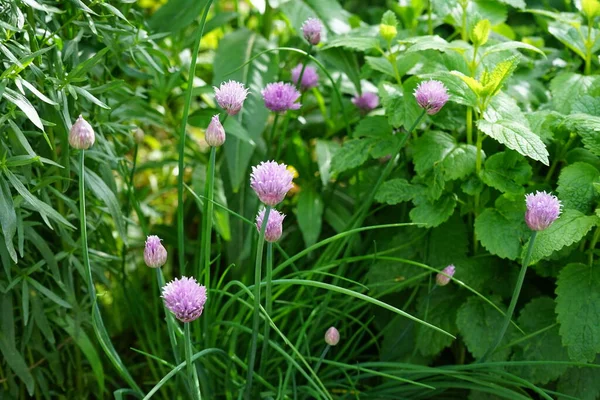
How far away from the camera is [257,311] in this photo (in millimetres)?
985

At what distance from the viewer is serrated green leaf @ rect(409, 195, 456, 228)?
3.87 ft

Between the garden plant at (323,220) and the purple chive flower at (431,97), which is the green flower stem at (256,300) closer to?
the garden plant at (323,220)

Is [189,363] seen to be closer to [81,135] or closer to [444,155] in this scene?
[81,135]

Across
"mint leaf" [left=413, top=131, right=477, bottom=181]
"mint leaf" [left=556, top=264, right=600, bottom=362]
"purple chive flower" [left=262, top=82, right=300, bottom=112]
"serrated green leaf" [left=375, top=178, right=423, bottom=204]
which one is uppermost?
"purple chive flower" [left=262, top=82, right=300, bottom=112]

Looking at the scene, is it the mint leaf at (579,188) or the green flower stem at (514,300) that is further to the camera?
the mint leaf at (579,188)

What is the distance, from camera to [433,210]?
1199 millimetres

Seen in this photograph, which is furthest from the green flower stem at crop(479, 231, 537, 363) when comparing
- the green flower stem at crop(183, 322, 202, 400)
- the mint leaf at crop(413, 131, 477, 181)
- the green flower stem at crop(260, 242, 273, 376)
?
the green flower stem at crop(183, 322, 202, 400)

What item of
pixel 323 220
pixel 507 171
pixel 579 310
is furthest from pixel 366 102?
pixel 579 310

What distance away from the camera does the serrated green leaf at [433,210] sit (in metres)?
1.18

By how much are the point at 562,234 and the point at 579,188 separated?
117mm

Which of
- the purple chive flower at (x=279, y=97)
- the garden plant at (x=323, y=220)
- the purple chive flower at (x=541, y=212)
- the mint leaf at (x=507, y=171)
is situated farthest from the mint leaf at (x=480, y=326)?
the purple chive flower at (x=279, y=97)

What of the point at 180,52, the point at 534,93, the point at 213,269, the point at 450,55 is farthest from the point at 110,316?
the point at 534,93

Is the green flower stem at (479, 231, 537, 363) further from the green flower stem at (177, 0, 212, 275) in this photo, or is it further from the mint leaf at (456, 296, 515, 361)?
the green flower stem at (177, 0, 212, 275)

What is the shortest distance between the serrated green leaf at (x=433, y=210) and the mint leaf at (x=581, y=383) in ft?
1.12
